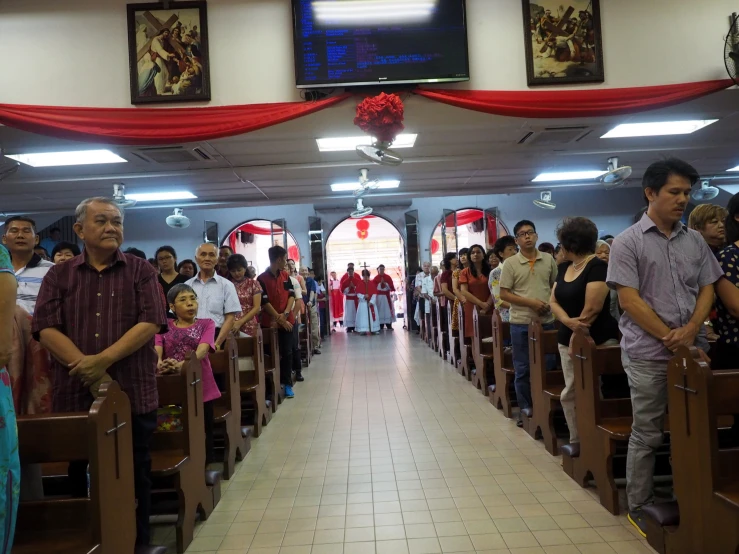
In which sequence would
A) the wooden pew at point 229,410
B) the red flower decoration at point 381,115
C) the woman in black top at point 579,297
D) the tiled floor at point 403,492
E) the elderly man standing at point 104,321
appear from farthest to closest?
1. the red flower decoration at point 381,115
2. the wooden pew at point 229,410
3. the woman in black top at point 579,297
4. the tiled floor at point 403,492
5. the elderly man standing at point 104,321

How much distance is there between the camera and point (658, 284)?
2348 mm

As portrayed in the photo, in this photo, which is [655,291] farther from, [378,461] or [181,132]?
[181,132]

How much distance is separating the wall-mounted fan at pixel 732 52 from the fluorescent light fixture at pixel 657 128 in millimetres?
1557

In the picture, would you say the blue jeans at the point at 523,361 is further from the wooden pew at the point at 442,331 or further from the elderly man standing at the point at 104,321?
the wooden pew at the point at 442,331

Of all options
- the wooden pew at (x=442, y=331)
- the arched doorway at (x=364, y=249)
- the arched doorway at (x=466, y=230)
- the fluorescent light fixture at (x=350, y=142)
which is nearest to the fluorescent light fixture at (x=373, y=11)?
the fluorescent light fixture at (x=350, y=142)

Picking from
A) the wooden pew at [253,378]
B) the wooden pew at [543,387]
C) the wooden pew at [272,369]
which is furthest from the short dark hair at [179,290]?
the wooden pew at [543,387]

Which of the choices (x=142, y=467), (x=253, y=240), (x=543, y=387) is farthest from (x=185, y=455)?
(x=253, y=240)

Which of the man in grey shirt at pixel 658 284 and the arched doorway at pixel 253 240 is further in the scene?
the arched doorway at pixel 253 240

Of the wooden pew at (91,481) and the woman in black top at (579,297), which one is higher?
the woman in black top at (579,297)

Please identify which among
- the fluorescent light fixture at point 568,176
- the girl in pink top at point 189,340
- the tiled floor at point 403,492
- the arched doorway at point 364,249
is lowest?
the tiled floor at point 403,492

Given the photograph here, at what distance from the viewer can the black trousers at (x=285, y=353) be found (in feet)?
19.7

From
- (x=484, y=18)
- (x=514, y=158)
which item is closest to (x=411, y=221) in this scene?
(x=514, y=158)

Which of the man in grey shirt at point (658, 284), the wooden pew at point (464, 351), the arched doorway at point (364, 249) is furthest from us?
the arched doorway at point (364, 249)

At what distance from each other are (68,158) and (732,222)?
6378 millimetres
